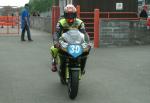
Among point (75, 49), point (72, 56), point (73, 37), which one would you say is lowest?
point (72, 56)

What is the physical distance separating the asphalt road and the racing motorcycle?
1.05ft

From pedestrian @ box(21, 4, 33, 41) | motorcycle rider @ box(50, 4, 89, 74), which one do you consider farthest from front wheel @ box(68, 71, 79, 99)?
pedestrian @ box(21, 4, 33, 41)

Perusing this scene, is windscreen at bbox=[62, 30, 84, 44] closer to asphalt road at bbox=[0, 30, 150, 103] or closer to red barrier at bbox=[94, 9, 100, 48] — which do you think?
asphalt road at bbox=[0, 30, 150, 103]

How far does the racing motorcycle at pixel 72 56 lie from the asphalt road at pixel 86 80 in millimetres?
320

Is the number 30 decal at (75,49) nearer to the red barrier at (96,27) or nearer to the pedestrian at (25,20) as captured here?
the red barrier at (96,27)

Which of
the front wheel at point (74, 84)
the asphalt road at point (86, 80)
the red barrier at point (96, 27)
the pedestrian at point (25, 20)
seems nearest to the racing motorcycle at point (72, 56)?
the front wheel at point (74, 84)

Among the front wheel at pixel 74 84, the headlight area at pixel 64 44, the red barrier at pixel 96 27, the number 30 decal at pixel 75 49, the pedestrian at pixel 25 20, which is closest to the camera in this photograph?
the front wheel at pixel 74 84

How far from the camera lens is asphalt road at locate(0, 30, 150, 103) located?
9.41 m

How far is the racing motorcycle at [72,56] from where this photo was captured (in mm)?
9219

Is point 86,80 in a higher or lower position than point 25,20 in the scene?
lower

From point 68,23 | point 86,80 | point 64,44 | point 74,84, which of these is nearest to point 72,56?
point 64,44

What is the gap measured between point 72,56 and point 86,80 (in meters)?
2.30

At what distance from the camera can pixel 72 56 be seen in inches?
369

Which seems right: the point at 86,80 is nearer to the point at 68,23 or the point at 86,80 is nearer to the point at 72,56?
the point at 68,23
